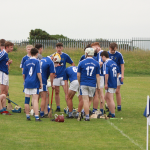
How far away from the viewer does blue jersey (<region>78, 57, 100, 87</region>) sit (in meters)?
8.84

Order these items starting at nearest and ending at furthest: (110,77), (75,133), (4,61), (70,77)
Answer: (75,133), (70,77), (110,77), (4,61)

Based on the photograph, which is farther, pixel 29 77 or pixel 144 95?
pixel 144 95

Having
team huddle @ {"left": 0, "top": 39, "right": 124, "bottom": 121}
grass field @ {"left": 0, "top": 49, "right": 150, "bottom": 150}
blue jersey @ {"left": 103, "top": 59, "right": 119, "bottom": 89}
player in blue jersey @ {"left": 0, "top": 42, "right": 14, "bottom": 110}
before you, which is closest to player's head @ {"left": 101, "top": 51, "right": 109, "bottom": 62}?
team huddle @ {"left": 0, "top": 39, "right": 124, "bottom": 121}

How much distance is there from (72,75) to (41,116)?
5.09ft

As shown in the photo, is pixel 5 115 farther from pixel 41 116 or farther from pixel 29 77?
pixel 29 77

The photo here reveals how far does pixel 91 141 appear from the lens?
6699mm

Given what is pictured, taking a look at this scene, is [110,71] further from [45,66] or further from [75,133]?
[75,133]

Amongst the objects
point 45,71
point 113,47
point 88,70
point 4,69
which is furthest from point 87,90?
point 4,69

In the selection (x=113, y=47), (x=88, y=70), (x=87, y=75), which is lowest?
(x=87, y=75)

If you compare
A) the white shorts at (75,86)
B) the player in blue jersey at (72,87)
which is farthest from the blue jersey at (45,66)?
the white shorts at (75,86)

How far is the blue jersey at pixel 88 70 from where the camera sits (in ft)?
29.0

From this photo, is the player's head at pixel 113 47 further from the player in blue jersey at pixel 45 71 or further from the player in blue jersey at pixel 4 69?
the player in blue jersey at pixel 4 69

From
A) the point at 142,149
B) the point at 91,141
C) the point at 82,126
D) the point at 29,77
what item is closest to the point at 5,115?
the point at 29,77

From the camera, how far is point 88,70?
8867mm
